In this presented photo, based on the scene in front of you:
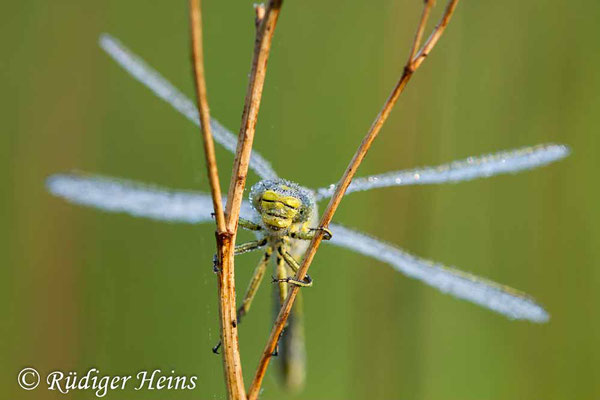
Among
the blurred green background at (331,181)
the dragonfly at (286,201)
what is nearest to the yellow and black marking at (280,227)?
the dragonfly at (286,201)

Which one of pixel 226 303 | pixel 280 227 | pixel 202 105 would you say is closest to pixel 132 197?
pixel 280 227

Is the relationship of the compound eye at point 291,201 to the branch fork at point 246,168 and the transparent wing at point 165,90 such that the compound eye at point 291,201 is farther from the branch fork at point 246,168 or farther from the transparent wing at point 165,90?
the branch fork at point 246,168

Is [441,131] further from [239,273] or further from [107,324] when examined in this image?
[107,324]

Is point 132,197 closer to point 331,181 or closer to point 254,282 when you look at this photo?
point 254,282

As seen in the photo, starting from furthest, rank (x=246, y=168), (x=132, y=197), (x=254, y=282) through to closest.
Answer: (x=132, y=197), (x=254, y=282), (x=246, y=168)

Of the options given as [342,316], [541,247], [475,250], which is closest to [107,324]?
[342,316]

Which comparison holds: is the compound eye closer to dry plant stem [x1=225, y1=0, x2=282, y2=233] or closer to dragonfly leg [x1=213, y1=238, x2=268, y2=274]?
dragonfly leg [x1=213, y1=238, x2=268, y2=274]
